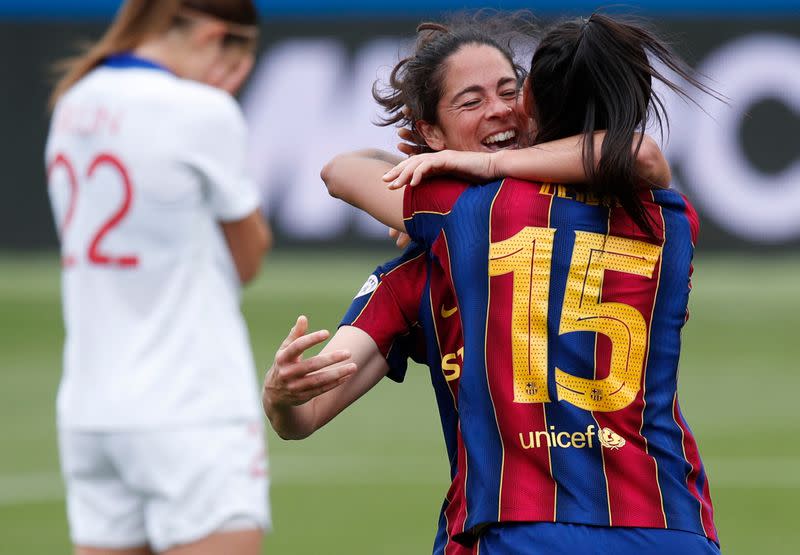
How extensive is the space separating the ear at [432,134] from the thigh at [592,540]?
108 centimetres

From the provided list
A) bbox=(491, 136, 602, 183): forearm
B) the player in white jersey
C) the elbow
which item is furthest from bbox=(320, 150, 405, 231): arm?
bbox=(491, 136, 602, 183): forearm

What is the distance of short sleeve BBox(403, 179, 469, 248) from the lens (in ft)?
10.1

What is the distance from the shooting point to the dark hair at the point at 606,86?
2902 mm

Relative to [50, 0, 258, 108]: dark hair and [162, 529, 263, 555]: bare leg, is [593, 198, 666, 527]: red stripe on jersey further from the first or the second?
[50, 0, 258, 108]: dark hair

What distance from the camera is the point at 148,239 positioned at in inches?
131

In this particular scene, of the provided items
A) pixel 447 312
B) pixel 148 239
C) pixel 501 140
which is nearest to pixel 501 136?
pixel 501 140

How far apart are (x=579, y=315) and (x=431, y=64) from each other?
0.95 metres

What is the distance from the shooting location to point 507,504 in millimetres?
2877

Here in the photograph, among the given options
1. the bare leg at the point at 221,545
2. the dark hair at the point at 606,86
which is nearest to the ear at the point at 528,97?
the dark hair at the point at 606,86

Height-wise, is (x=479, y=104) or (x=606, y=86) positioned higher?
(x=606, y=86)

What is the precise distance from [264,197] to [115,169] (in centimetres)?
1466

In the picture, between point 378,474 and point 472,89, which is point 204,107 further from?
point 378,474

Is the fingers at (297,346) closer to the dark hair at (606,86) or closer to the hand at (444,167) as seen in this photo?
the hand at (444,167)

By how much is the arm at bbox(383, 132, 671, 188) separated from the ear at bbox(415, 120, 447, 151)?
45 cm
